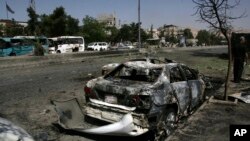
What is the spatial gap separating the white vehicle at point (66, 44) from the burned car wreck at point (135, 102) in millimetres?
33821

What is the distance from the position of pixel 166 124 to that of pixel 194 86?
187 centimetres

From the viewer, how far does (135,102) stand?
5852 millimetres

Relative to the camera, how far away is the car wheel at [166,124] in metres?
6.14

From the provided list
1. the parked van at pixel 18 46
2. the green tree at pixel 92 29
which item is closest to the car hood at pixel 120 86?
the parked van at pixel 18 46

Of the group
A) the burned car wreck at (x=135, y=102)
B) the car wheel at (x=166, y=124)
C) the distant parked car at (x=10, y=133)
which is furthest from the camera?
the car wheel at (x=166, y=124)

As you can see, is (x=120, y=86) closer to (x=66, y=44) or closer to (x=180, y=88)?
(x=180, y=88)

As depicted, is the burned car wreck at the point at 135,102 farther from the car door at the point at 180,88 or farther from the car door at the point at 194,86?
the car door at the point at 194,86

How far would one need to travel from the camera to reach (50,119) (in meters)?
7.51

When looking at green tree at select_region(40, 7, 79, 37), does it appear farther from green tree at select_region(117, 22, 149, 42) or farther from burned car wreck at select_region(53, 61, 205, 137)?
burned car wreck at select_region(53, 61, 205, 137)

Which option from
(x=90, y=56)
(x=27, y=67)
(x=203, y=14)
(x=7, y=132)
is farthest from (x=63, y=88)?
(x=90, y=56)

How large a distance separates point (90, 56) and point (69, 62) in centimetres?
425

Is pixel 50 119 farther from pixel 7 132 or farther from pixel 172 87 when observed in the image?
pixel 7 132

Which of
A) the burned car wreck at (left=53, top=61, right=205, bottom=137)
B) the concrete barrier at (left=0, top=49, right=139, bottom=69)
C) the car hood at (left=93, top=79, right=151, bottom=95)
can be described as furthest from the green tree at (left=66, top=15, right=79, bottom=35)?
the car hood at (left=93, top=79, right=151, bottom=95)

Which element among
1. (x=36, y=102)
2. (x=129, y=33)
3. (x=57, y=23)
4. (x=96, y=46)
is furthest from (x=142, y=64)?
(x=129, y=33)
